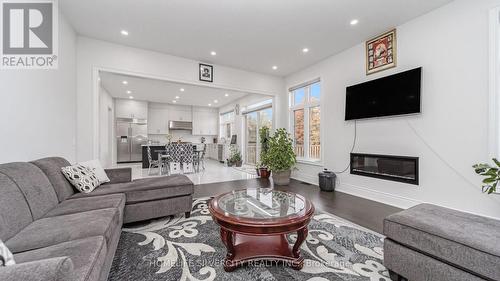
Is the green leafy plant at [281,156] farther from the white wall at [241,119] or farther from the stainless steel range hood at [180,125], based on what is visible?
the stainless steel range hood at [180,125]

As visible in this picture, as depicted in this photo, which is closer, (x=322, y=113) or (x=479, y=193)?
(x=479, y=193)

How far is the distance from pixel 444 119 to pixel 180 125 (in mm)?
8878

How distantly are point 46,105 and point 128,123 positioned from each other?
612 cm

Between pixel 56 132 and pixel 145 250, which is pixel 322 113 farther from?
pixel 56 132

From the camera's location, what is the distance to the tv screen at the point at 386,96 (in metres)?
2.88

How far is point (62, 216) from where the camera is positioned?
4.94 feet

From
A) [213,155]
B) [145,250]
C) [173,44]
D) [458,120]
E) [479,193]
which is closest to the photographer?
[145,250]

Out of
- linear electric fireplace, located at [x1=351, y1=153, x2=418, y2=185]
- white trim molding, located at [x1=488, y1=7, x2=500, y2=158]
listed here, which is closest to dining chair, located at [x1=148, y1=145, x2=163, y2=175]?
linear electric fireplace, located at [x1=351, y1=153, x2=418, y2=185]

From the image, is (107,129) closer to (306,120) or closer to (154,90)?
(154,90)

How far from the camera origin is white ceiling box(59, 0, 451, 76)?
2.59 meters

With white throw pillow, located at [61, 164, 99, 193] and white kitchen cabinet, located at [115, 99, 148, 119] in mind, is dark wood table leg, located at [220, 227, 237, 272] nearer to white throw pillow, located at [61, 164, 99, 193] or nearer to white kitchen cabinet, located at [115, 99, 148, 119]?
white throw pillow, located at [61, 164, 99, 193]

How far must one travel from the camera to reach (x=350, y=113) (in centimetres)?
373

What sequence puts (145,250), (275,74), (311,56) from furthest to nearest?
(275,74), (311,56), (145,250)

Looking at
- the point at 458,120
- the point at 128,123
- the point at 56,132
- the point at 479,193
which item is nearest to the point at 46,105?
the point at 56,132
